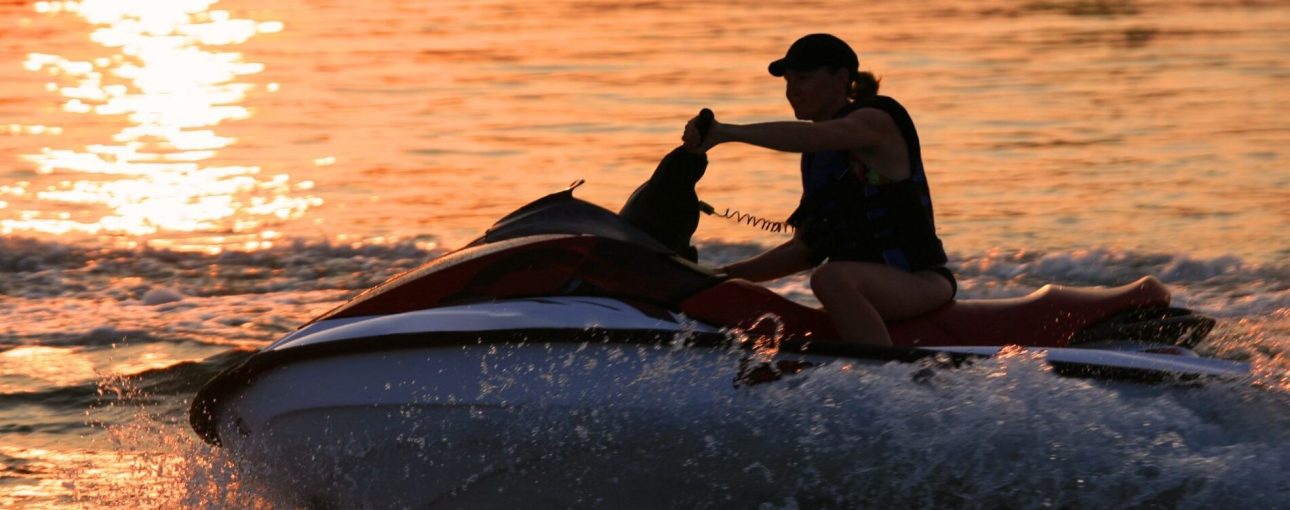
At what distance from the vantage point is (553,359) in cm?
463

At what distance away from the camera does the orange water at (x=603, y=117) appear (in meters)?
11.5

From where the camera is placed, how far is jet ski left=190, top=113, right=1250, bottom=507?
4621mm

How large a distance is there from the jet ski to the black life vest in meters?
0.18

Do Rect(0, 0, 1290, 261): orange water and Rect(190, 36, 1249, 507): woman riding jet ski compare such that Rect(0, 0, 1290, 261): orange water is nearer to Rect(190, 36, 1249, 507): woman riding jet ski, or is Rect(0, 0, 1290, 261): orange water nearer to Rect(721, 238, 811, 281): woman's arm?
Rect(721, 238, 811, 281): woman's arm

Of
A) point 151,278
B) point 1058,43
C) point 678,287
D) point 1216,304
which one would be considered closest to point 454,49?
point 1058,43

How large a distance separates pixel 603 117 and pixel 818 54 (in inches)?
399

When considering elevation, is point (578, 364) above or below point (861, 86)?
below

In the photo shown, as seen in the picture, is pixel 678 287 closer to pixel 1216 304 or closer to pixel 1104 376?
pixel 1104 376

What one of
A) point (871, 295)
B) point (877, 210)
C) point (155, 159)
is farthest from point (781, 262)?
point (155, 159)

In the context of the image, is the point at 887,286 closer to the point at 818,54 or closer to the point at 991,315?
the point at 991,315

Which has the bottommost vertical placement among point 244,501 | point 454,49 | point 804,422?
point 454,49

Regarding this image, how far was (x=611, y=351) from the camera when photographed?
462 cm

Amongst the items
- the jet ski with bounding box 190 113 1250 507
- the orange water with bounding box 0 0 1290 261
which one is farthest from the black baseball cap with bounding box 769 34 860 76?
the orange water with bounding box 0 0 1290 261

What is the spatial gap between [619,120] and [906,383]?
10442 mm
